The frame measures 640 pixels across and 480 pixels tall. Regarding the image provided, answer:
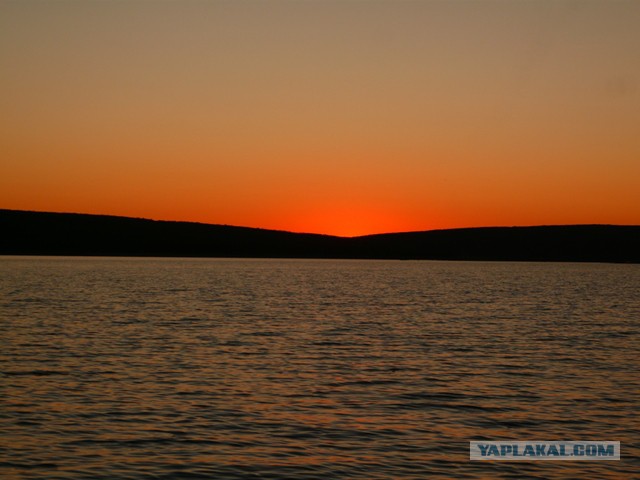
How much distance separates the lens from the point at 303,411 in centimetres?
2572

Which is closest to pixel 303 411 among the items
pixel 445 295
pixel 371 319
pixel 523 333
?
pixel 523 333

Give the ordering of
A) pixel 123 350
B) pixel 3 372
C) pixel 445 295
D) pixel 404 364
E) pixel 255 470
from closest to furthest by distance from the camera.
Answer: pixel 255 470, pixel 3 372, pixel 404 364, pixel 123 350, pixel 445 295

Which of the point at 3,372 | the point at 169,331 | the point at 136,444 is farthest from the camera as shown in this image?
the point at 169,331

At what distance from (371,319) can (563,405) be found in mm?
34179

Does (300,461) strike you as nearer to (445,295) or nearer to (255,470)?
(255,470)

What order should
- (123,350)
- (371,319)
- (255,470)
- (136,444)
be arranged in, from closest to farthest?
(255,470) → (136,444) → (123,350) → (371,319)

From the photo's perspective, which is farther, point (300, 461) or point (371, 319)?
point (371, 319)

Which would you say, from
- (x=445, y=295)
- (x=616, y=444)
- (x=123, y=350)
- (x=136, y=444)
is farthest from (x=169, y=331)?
(x=445, y=295)

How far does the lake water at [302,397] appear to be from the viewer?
66.1ft

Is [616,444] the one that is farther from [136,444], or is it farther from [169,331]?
[169,331]

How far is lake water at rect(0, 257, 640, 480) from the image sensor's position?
66.1 ft

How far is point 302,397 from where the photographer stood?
28.1 metres

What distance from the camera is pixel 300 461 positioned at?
20.2 meters

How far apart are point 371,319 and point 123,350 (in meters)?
25.4
